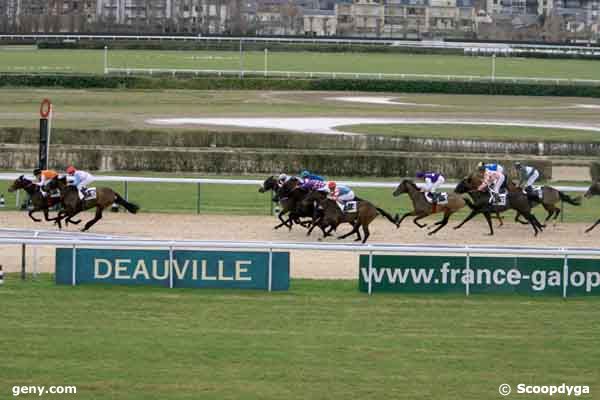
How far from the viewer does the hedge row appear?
168ft

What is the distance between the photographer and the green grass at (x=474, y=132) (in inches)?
1385

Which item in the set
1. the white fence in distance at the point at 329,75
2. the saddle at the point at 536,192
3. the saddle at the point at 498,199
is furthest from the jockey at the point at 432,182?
the white fence in distance at the point at 329,75

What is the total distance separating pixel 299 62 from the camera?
69.4 m

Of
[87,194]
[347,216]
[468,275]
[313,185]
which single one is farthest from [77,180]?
[468,275]

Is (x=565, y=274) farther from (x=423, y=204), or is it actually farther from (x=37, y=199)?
(x=37, y=199)

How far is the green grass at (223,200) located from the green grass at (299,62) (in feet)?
104

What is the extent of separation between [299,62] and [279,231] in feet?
162

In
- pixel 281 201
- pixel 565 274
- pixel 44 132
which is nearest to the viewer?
pixel 565 274

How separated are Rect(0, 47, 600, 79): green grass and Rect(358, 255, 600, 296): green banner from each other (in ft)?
142

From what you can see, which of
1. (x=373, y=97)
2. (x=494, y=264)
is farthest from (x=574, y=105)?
(x=494, y=264)

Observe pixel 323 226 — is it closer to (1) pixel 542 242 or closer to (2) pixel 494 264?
(1) pixel 542 242

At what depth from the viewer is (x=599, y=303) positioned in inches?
583

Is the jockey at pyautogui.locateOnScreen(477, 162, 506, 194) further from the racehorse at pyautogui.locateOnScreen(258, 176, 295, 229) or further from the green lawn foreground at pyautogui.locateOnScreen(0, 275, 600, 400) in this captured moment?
the green lawn foreground at pyautogui.locateOnScreen(0, 275, 600, 400)

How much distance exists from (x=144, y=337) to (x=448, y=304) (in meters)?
3.51
